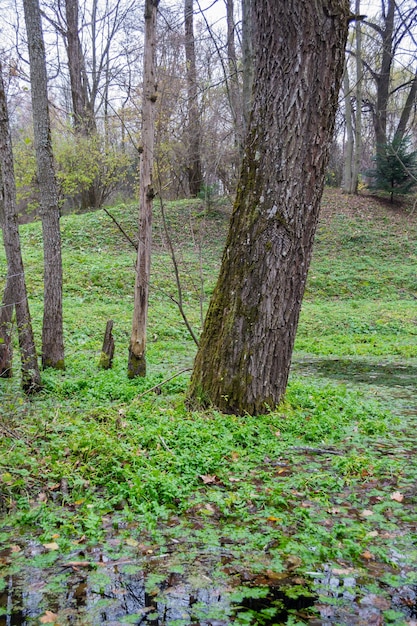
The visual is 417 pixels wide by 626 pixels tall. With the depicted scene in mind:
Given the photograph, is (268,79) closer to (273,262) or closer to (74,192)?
(273,262)

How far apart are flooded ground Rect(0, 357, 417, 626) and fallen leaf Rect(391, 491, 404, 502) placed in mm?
619

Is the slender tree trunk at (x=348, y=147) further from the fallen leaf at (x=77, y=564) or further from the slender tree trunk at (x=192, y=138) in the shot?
the fallen leaf at (x=77, y=564)

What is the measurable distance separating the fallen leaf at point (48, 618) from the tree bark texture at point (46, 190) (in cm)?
531

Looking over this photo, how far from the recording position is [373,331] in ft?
40.5

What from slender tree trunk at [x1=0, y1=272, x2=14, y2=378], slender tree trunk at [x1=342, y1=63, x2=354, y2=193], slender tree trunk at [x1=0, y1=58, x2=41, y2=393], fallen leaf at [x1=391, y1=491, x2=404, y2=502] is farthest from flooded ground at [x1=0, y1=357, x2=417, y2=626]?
slender tree trunk at [x1=342, y1=63, x2=354, y2=193]

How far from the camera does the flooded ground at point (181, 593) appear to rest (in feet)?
7.57

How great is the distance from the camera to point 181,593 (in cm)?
248

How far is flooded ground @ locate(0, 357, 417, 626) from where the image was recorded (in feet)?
7.57

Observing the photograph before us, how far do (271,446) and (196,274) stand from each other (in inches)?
476

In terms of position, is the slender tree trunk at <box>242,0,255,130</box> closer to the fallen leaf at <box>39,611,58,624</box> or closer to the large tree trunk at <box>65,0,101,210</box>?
the fallen leaf at <box>39,611,58,624</box>

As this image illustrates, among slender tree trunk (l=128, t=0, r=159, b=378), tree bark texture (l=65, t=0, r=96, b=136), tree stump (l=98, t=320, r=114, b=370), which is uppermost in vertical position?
tree bark texture (l=65, t=0, r=96, b=136)

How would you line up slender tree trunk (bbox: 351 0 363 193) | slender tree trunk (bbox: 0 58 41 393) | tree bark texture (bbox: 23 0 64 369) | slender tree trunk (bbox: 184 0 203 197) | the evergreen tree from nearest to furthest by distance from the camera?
1. slender tree trunk (bbox: 0 58 41 393)
2. tree bark texture (bbox: 23 0 64 369)
3. slender tree trunk (bbox: 184 0 203 197)
4. slender tree trunk (bbox: 351 0 363 193)
5. the evergreen tree

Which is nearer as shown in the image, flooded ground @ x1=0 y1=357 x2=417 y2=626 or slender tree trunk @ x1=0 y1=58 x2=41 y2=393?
flooded ground @ x1=0 y1=357 x2=417 y2=626

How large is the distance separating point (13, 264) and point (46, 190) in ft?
5.07
